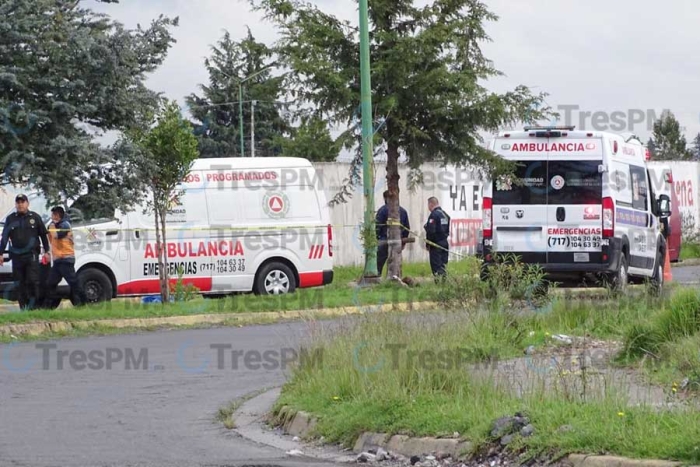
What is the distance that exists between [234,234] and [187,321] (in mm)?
3921

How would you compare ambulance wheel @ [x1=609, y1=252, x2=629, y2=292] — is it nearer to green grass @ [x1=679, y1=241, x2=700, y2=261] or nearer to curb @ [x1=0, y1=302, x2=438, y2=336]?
curb @ [x1=0, y1=302, x2=438, y2=336]

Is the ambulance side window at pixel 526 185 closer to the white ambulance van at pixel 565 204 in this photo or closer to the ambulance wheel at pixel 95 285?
the white ambulance van at pixel 565 204

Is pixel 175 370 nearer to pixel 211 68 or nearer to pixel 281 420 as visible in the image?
pixel 281 420

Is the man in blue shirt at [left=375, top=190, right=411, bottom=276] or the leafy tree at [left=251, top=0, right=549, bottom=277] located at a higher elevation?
the leafy tree at [left=251, top=0, right=549, bottom=277]

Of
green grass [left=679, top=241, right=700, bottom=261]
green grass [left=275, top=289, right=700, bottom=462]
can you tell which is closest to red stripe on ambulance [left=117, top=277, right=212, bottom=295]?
green grass [left=275, top=289, right=700, bottom=462]

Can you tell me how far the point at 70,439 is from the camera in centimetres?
963

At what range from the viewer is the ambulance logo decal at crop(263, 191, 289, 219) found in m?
23.0

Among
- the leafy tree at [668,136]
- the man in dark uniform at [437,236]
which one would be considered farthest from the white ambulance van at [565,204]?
the leafy tree at [668,136]

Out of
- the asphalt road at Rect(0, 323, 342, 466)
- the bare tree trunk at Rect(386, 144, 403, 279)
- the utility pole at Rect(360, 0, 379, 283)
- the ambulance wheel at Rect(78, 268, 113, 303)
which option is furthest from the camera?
the bare tree trunk at Rect(386, 144, 403, 279)

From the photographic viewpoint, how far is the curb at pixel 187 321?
1762 centimetres

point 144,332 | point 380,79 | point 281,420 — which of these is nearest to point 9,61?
point 144,332

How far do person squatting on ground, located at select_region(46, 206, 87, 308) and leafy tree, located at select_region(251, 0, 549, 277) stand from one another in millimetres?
5310

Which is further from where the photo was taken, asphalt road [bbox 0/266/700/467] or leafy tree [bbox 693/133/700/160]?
leafy tree [bbox 693/133/700/160]

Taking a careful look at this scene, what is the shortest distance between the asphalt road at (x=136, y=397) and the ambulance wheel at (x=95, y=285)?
3803 mm
